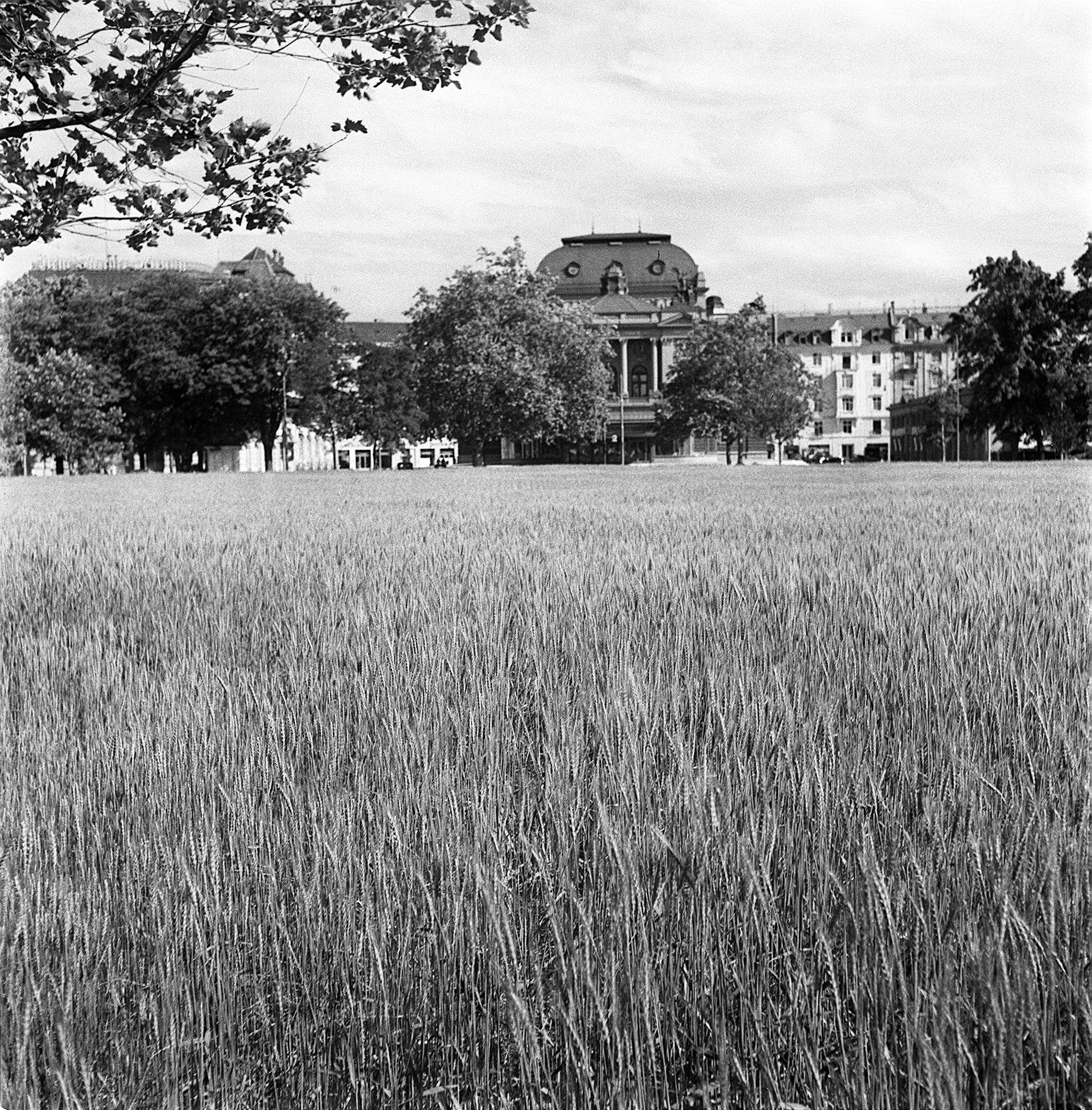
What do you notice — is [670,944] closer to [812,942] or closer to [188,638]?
[812,942]

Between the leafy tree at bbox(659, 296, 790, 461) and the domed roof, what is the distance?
199ft

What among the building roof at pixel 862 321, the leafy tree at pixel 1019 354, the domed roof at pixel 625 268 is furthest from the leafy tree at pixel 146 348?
the building roof at pixel 862 321

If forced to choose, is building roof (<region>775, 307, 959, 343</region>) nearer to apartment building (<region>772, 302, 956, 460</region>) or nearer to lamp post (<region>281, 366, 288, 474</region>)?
apartment building (<region>772, 302, 956, 460</region>)

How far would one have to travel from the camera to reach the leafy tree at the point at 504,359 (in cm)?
6259

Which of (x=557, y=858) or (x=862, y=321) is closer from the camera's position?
(x=557, y=858)

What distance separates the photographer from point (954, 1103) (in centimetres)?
148

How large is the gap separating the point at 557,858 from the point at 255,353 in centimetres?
6598

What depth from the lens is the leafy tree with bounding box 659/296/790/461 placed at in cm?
7675

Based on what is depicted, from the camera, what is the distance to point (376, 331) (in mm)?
88375

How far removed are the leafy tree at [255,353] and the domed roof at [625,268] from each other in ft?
233

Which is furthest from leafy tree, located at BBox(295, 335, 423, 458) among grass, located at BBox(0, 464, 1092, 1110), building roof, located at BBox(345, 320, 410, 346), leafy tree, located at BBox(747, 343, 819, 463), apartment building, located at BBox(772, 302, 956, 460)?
grass, located at BBox(0, 464, 1092, 1110)

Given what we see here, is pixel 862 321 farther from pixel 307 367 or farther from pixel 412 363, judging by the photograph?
pixel 307 367

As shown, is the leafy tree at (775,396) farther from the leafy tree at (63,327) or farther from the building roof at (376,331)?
the leafy tree at (63,327)

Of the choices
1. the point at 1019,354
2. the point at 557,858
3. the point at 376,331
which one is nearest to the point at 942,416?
the point at 1019,354
